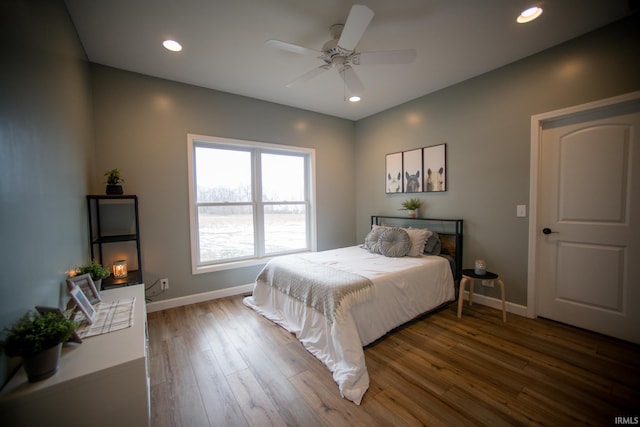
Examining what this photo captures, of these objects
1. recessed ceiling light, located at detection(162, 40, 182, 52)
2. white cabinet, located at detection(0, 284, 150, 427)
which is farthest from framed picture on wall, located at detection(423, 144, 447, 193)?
white cabinet, located at detection(0, 284, 150, 427)

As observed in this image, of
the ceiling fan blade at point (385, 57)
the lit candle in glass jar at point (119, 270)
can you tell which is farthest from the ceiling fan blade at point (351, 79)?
the lit candle in glass jar at point (119, 270)

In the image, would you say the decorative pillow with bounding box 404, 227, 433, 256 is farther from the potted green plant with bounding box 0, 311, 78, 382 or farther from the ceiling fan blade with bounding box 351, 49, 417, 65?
the potted green plant with bounding box 0, 311, 78, 382

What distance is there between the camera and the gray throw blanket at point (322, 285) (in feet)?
6.62

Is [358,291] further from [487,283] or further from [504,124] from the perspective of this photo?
[504,124]

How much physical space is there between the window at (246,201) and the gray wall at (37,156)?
1302 mm

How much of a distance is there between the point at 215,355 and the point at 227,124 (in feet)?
8.88

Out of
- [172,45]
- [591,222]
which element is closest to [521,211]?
[591,222]

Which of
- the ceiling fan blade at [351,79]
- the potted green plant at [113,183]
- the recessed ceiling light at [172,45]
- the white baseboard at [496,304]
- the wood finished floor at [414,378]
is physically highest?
the recessed ceiling light at [172,45]

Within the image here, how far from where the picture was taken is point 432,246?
3.27 m

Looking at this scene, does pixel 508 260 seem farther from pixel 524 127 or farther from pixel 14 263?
pixel 14 263

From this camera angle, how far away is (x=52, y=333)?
40.0 inches

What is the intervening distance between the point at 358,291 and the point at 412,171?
229 cm

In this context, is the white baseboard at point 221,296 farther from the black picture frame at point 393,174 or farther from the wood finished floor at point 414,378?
the black picture frame at point 393,174

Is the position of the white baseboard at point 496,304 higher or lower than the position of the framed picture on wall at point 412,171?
lower
